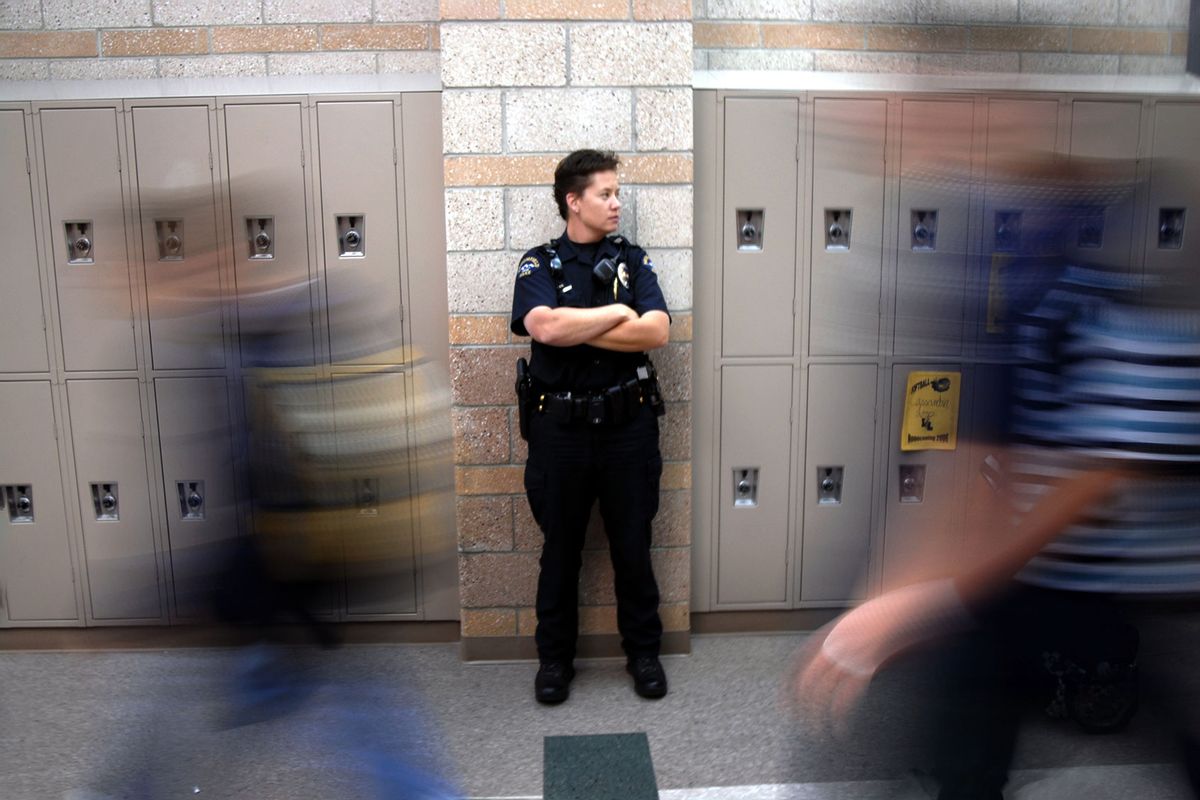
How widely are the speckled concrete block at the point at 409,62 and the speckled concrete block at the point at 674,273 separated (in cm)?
117

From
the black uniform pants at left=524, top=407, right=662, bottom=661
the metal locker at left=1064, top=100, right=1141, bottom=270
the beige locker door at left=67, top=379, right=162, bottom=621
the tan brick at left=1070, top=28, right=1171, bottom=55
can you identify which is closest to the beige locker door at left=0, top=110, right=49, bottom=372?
the beige locker door at left=67, top=379, right=162, bottom=621

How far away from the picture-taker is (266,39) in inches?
139

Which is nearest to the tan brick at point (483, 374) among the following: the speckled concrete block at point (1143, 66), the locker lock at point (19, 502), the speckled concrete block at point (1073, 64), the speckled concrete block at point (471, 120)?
the speckled concrete block at point (471, 120)

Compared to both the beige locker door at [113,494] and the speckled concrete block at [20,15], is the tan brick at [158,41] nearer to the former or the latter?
the speckled concrete block at [20,15]

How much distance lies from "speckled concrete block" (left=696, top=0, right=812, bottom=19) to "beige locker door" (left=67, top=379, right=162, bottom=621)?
2702mm

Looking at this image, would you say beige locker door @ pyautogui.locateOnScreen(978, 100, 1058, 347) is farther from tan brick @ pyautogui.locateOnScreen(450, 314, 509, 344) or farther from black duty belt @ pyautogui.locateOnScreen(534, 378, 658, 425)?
tan brick @ pyautogui.locateOnScreen(450, 314, 509, 344)

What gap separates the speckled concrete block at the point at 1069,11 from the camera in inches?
47.4

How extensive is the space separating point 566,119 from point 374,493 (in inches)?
64.5

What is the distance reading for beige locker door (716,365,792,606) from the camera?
358 centimetres

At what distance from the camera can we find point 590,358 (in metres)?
3.01

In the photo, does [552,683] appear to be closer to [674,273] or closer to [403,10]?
[674,273]

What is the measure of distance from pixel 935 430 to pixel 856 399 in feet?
1.16

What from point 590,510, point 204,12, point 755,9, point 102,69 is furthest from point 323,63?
point 590,510

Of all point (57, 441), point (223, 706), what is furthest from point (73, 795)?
point (57, 441)
